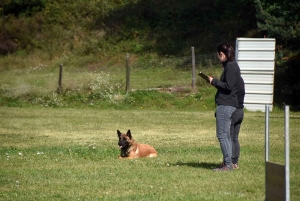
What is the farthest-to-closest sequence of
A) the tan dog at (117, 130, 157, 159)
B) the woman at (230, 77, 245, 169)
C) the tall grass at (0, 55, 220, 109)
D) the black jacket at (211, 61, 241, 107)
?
the tall grass at (0, 55, 220, 109) < the tan dog at (117, 130, 157, 159) < the woman at (230, 77, 245, 169) < the black jacket at (211, 61, 241, 107)

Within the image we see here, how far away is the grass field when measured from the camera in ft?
32.8

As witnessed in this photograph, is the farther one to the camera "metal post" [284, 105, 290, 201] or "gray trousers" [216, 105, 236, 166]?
"gray trousers" [216, 105, 236, 166]

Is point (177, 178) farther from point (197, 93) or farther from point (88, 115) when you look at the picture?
point (197, 93)

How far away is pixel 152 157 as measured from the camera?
14.3 meters

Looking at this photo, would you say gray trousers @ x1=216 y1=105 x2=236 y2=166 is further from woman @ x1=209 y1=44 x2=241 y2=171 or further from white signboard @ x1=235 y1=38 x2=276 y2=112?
white signboard @ x1=235 y1=38 x2=276 y2=112

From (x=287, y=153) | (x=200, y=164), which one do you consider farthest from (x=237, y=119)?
(x=287, y=153)

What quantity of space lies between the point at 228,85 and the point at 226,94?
238mm

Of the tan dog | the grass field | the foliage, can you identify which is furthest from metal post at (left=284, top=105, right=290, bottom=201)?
the foliage

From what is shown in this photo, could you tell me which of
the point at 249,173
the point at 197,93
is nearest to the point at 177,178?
A: the point at 249,173

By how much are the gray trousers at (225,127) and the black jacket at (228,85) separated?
0.33ft

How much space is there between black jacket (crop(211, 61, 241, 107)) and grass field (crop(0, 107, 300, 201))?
3.90 ft

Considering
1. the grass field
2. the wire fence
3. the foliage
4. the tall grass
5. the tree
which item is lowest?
the grass field

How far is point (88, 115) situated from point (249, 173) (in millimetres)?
15071

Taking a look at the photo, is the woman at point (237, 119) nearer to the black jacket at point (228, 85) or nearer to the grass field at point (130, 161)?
the black jacket at point (228, 85)
